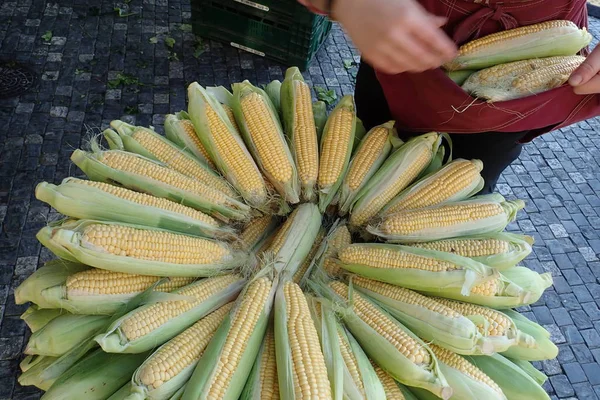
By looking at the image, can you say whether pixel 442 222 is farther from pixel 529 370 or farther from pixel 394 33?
pixel 394 33

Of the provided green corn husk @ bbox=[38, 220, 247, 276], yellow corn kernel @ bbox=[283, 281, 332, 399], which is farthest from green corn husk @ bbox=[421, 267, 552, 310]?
green corn husk @ bbox=[38, 220, 247, 276]

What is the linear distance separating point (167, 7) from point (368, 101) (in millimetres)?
3070

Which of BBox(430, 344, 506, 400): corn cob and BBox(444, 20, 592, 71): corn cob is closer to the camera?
BBox(430, 344, 506, 400): corn cob

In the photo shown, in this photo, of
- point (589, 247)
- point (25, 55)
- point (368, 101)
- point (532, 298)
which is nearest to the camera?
point (532, 298)

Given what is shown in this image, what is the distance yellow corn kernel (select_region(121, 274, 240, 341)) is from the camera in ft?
4.19

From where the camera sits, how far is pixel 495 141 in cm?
187

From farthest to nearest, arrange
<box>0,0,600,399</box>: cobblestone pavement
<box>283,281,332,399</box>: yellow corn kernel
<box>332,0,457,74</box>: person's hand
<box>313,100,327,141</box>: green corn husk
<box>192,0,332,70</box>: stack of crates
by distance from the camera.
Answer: <box>192,0,332,70</box>: stack of crates < <box>0,0,600,399</box>: cobblestone pavement < <box>313,100,327,141</box>: green corn husk < <box>283,281,332,399</box>: yellow corn kernel < <box>332,0,457,74</box>: person's hand

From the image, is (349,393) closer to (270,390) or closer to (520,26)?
(270,390)

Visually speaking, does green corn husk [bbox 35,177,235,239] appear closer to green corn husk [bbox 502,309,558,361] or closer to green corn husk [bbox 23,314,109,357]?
green corn husk [bbox 23,314,109,357]

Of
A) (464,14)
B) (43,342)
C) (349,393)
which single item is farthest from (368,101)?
(43,342)

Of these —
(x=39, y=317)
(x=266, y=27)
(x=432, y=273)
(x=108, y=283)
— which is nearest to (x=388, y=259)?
(x=432, y=273)

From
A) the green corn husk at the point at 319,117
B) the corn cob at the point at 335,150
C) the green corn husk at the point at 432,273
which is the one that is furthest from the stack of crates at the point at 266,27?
the green corn husk at the point at 432,273

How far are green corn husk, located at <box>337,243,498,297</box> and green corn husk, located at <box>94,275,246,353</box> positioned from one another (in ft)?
1.33

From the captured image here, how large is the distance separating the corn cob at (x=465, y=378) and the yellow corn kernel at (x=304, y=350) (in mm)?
380
